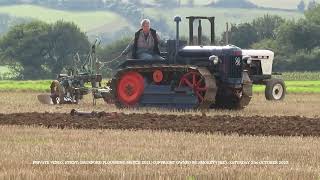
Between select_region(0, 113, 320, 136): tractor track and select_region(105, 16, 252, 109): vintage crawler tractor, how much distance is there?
277 centimetres

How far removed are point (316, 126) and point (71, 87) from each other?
32.4 ft

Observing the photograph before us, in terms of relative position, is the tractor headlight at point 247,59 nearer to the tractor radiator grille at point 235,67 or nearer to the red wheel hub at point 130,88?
the tractor radiator grille at point 235,67

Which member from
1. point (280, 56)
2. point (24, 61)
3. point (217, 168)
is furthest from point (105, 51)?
point (217, 168)

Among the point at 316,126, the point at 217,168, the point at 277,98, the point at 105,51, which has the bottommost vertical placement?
the point at 105,51

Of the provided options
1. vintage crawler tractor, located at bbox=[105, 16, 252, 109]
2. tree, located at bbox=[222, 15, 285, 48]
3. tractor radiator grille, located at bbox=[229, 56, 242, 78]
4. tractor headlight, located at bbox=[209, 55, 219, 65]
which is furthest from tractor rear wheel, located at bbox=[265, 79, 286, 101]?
tree, located at bbox=[222, 15, 285, 48]

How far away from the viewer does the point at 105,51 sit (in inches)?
3932

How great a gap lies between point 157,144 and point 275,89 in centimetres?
1579

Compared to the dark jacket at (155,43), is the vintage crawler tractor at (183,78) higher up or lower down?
lower down

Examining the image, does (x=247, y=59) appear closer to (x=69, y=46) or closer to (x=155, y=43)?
(x=155, y=43)

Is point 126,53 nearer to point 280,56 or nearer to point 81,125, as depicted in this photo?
point 81,125

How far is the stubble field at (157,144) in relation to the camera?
26.1 feet

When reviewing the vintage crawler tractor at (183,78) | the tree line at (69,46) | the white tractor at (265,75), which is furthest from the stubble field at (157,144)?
the tree line at (69,46)

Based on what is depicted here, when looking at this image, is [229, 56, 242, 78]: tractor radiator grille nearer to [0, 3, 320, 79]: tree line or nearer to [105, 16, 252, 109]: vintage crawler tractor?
[105, 16, 252, 109]: vintage crawler tractor

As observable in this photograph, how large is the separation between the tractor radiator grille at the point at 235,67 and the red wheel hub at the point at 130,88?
7.73 feet
